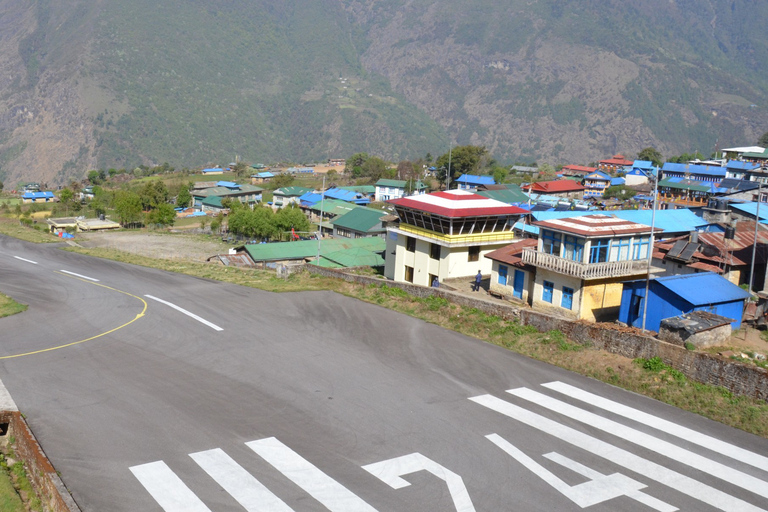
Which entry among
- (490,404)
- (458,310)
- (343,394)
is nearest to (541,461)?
(490,404)

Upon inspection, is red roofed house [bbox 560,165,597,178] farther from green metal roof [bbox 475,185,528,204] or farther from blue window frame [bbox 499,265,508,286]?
blue window frame [bbox 499,265,508,286]

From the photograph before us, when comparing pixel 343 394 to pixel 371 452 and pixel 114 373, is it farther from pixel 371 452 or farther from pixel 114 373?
pixel 114 373

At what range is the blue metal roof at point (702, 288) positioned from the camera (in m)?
27.6

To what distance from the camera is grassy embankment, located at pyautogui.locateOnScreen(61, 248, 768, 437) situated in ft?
67.9

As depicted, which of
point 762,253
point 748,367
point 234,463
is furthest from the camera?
point 762,253

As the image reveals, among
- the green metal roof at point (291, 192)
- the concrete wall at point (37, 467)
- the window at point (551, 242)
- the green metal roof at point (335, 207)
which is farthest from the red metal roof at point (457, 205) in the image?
the green metal roof at point (291, 192)

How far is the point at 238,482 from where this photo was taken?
53.2 feet

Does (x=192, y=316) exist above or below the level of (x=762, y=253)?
below

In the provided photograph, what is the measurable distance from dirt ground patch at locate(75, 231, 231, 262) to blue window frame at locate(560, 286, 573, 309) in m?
40.4

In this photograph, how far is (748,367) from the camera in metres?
20.8

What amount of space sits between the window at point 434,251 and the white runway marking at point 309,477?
2583 centimetres

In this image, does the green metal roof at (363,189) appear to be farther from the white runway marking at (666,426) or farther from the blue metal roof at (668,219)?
the white runway marking at (666,426)

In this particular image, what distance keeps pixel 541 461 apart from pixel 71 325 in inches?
920

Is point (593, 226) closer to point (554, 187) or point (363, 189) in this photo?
point (554, 187)
